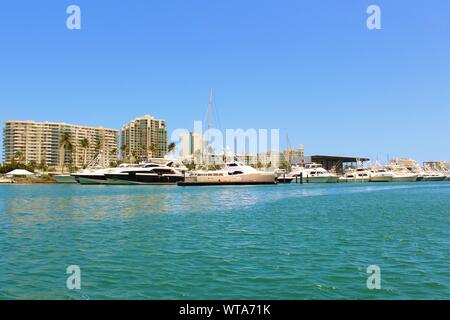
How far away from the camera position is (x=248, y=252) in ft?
64.4

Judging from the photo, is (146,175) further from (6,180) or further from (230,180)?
(6,180)

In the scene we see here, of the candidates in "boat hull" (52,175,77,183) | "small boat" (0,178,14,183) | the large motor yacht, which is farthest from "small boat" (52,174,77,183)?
the large motor yacht

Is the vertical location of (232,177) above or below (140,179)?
above

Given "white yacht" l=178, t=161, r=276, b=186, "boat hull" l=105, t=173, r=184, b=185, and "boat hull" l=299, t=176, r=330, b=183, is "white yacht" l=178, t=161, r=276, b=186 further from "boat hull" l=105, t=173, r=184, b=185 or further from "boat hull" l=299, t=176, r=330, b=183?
"boat hull" l=299, t=176, r=330, b=183

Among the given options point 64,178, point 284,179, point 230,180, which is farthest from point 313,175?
point 64,178

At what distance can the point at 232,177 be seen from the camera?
132500 millimetres

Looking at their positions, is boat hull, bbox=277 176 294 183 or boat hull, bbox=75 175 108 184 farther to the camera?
boat hull, bbox=277 176 294 183

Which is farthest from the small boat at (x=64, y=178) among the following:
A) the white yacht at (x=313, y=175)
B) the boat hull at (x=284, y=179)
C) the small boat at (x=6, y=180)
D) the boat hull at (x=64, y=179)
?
the white yacht at (x=313, y=175)

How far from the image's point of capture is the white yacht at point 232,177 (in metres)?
132

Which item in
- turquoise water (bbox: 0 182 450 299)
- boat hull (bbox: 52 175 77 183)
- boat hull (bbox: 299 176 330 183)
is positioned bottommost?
turquoise water (bbox: 0 182 450 299)

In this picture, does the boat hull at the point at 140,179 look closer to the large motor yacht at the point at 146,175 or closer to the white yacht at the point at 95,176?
the large motor yacht at the point at 146,175

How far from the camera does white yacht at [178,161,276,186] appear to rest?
132 metres
